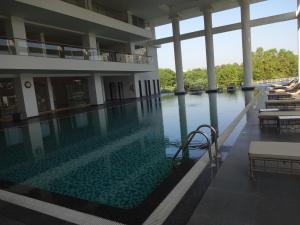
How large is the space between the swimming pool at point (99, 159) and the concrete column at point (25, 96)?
14.3ft

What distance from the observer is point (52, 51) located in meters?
13.0

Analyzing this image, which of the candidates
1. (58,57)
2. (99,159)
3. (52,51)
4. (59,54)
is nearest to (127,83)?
(59,54)

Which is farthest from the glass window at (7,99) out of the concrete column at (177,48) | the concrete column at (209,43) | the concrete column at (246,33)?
the concrete column at (246,33)

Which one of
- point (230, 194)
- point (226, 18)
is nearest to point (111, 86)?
point (226, 18)

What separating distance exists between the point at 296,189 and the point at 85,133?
24.4 feet

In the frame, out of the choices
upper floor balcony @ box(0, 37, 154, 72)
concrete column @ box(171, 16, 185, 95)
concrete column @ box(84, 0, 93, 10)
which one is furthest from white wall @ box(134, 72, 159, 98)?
concrete column @ box(84, 0, 93, 10)

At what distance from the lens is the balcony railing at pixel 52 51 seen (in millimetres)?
11044

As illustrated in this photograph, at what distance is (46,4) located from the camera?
1167 cm

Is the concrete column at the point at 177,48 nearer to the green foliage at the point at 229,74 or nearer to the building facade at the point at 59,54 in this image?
the building facade at the point at 59,54

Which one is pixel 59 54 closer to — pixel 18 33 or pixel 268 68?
pixel 18 33

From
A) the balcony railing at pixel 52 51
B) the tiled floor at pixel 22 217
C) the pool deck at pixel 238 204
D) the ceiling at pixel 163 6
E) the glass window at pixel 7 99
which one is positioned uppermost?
the ceiling at pixel 163 6

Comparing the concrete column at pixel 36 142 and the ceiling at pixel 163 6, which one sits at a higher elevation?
the ceiling at pixel 163 6

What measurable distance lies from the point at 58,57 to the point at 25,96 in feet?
9.96

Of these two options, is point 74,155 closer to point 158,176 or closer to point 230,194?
point 158,176
